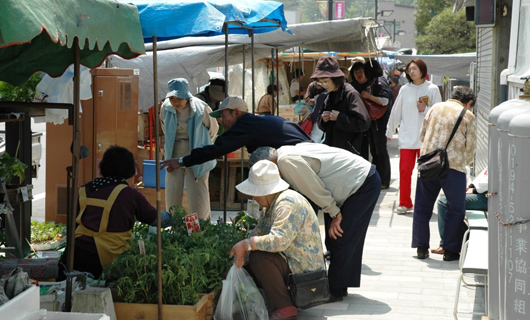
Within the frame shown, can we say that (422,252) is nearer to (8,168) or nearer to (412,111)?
(412,111)

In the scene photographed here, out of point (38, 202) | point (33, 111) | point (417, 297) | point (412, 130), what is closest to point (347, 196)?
point (417, 297)

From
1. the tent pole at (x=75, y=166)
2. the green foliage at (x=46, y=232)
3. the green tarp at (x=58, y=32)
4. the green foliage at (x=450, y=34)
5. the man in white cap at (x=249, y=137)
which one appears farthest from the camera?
the green foliage at (x=450, y=34)

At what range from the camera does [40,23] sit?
3318mm

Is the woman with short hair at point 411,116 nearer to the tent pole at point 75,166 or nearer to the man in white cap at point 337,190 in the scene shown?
the man in white cap at point 337,190

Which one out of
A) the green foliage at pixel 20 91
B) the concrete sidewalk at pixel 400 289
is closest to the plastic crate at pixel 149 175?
the green foliage at pixel 20 91

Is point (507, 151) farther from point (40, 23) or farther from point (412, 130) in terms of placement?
point (412, 130)

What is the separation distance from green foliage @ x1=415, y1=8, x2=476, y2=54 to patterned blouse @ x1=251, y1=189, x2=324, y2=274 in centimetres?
3125

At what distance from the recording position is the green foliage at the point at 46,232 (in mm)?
8117

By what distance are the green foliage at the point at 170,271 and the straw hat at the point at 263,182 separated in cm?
64

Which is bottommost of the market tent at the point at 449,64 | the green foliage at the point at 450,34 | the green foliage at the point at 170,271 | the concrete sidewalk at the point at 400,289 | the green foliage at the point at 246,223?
the concrete sidewalk at the point at 400,289

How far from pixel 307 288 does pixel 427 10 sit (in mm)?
39859

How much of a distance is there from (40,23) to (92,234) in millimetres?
2721

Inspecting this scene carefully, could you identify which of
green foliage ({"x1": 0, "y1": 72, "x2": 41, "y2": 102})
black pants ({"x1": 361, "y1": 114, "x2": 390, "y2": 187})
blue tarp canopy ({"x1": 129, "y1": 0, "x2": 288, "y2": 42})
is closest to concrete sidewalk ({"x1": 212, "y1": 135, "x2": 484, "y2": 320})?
blue tarp canopy ({"x1": 129, "y1": 0, "x2": 288, "y2": 42})

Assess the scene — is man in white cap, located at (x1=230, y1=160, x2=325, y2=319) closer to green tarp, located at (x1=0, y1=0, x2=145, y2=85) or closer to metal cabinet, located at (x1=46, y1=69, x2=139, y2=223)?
green tarp, located at (x1=0, y1=0, x2=145, y2=85)
